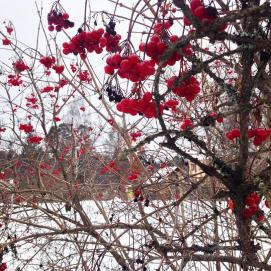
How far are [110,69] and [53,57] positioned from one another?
2.89m

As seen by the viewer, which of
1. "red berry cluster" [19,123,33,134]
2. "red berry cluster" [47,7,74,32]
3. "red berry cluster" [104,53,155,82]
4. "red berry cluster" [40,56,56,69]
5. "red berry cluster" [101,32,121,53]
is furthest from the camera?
"red berry cluster" [19,123,33,134]

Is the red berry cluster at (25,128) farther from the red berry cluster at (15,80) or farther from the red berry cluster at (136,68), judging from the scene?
the red berry cluster at (136,68)

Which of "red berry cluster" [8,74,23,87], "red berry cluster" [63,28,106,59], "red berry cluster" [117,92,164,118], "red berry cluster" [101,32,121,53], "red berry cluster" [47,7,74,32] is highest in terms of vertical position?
"red berry cluster" [8,74,23,87]

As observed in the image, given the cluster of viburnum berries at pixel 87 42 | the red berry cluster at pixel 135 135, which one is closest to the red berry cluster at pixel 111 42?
the cluster of viburnum berries at pixel 87 42

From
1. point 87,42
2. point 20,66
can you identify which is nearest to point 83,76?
point 20,66

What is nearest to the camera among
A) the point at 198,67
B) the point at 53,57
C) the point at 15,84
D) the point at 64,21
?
the point at 198,67

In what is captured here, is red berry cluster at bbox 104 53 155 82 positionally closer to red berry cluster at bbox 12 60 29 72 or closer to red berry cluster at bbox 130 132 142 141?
red berry cluster at bbox 130 132 142 141

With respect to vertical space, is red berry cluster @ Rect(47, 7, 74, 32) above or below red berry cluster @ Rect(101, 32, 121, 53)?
above

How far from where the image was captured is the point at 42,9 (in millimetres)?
4254

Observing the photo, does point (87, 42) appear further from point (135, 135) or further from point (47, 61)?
point (47, 61)

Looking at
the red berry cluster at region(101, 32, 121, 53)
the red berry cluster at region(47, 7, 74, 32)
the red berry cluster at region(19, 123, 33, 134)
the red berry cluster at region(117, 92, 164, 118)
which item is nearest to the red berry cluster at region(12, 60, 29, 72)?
the red berry cluster at region(19, 123, 33, 134)

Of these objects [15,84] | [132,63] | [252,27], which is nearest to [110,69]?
[132,63]

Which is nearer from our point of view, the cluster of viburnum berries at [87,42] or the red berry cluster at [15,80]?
the cluster of viburnum berries at [87,42]

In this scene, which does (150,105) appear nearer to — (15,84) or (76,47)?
(76,47)
